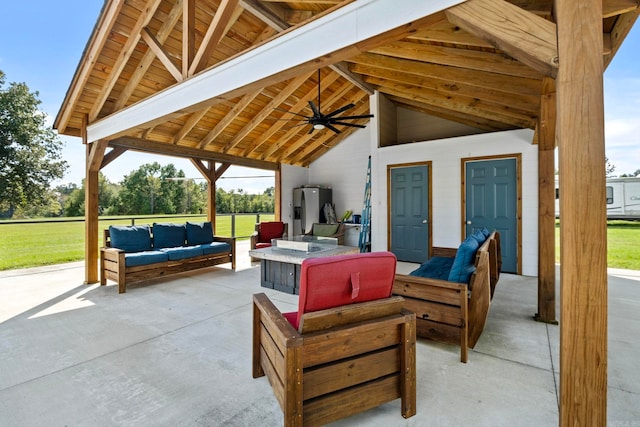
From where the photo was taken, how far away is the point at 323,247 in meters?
4.53

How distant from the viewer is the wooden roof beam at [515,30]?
52.1 inches

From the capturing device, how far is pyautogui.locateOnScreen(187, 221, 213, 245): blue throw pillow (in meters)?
5.48

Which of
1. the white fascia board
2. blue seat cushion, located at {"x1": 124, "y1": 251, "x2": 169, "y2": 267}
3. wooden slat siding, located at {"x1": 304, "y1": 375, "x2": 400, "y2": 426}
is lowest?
wooden slat siding, located at {"x1": 304, "y1": 375, "x2": 400, "y2": 426}

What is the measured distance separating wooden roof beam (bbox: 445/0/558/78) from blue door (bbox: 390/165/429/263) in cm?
463

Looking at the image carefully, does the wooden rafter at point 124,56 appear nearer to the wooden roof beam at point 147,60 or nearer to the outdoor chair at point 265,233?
the wooden roof beam at point 147,60

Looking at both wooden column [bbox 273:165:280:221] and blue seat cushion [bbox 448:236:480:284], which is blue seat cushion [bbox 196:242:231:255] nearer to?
wooden column [bbox 273:165:280:221]

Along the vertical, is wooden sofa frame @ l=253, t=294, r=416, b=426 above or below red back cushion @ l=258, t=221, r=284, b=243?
below

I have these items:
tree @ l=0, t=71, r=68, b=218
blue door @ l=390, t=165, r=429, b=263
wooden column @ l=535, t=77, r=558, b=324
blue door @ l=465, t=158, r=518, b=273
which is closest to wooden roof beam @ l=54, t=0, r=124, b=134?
wooden column @ l=535, t=77, r=558, b=324

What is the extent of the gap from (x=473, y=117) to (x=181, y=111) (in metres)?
5.22

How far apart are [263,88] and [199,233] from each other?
322cm

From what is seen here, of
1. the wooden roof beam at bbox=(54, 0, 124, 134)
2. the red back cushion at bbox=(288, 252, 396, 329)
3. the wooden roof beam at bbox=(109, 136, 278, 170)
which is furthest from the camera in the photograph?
the wooden roof beam at bbox=(109, 136, 278, 170)

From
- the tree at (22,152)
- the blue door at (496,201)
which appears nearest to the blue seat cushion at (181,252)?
the blue door at (496,201)

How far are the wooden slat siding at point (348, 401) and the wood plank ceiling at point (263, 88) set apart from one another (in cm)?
181

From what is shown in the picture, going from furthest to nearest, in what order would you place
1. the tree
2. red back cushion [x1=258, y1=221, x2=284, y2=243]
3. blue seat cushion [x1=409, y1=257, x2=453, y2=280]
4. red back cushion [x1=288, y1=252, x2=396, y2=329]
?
the tree → red back cushion [x1=258, y1=221, x2=284, y2=243] → blue seat cushion [x1=409, y1=257, x2=453, y2=280] → red back cushion [x1=288, y1=252, x2=396, y2=329]
